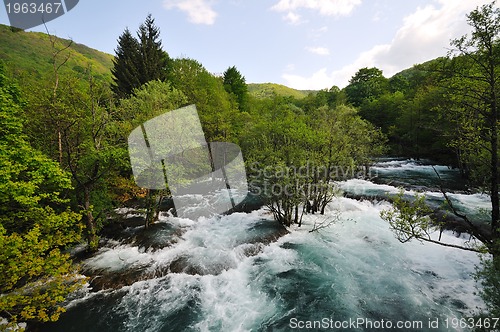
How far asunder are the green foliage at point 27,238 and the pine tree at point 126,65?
2743 centimetres

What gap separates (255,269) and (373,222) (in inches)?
425

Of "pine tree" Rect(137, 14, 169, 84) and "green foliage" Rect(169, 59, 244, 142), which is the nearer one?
"green foliage" Rect(169, 59, 244, 142)

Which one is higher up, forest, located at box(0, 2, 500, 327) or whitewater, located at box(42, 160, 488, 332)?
forest, located at box(0, 2, 500, 327)

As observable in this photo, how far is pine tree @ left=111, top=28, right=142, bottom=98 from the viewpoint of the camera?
113 ft

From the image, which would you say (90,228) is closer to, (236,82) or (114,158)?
(114,158)

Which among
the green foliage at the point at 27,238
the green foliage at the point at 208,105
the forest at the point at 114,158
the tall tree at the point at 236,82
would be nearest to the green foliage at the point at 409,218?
the forest at the point at 114,158

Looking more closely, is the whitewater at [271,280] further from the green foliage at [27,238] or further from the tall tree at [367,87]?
the tall tree at [367,87]

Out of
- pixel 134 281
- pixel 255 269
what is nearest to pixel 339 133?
pixel 255 269

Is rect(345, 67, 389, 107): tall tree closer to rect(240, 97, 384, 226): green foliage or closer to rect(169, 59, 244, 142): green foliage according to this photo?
rect(169, 59, 244, 142): green foliage

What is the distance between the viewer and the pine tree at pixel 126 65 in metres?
34.6

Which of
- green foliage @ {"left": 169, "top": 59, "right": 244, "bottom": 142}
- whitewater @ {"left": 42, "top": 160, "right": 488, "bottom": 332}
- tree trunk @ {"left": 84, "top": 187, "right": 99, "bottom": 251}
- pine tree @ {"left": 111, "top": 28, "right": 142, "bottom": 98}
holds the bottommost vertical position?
whitewater @ {"left": 42, "top": 160, "right": 488, "bottom": 332}

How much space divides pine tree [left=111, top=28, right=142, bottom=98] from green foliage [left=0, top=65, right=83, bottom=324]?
27.4 m

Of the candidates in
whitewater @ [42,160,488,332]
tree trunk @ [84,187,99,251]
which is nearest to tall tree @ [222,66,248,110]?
whitewater @ [42,160,488,332]

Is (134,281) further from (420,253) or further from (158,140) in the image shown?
(420,253)
